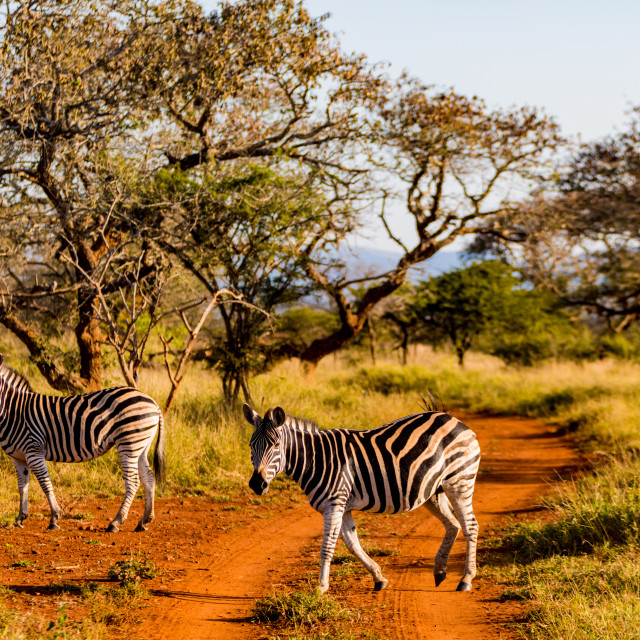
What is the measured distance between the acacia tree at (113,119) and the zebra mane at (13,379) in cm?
324

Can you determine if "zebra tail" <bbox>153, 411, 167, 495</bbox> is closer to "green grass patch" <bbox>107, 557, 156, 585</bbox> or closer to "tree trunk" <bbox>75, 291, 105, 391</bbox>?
"green grass patch" <bbox>107, 557, 156, 585</bbox>

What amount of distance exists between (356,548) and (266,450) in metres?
1.07

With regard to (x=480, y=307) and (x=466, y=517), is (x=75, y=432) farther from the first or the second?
(x=480, y=307)

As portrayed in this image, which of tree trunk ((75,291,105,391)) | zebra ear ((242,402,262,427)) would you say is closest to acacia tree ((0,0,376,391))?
tree trunk ((75,291,105,391))

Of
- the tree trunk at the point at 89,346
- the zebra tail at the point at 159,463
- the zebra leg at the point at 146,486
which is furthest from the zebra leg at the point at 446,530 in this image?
the tree trunk at the point at 89,346

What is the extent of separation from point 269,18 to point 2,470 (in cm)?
878

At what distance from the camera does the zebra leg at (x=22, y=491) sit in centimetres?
714

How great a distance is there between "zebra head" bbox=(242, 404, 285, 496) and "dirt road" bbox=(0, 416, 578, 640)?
1.00 meters

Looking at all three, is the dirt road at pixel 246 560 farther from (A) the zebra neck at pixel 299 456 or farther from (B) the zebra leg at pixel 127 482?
(A) the zebra neck at pixel 299 456

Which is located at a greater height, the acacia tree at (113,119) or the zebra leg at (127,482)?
the acacia tree at (113,119)

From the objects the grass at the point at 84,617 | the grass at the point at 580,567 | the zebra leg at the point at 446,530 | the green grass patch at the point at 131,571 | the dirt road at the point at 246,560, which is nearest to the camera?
the grass at the point at 84,617

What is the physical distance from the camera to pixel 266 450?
16.9 ft

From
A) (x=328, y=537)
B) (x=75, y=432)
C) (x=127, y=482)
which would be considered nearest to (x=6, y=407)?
(x=75, y=432)

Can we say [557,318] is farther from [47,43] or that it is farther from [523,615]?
[523,615]
